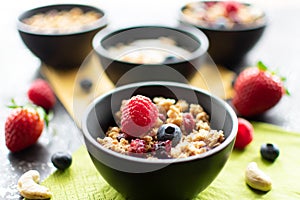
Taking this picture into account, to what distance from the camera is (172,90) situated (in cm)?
115

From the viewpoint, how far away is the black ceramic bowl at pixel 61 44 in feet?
4.87

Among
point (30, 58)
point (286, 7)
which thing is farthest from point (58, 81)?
point (286, 7)

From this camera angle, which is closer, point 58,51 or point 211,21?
point 58,51

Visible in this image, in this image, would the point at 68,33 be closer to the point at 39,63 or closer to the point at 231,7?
the point at 39,63

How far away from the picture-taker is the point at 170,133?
974mm

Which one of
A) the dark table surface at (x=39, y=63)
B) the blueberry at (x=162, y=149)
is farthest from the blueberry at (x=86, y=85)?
the blueberry at (x=162, y=149)

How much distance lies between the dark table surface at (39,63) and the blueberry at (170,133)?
30cm

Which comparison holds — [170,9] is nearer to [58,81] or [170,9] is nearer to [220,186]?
[58,81]

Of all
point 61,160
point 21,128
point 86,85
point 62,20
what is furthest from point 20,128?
point 62,20

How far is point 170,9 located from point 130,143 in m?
1.28

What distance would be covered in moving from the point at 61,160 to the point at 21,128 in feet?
0.48

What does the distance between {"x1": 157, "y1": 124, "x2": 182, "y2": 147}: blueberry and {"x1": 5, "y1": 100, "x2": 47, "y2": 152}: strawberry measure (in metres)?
0.36

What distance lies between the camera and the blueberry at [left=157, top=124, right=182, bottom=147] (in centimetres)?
97

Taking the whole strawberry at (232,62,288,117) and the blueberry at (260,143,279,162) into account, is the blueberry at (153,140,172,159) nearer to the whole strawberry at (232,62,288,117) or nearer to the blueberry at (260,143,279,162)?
the blueberry at (260,143,279,162)
